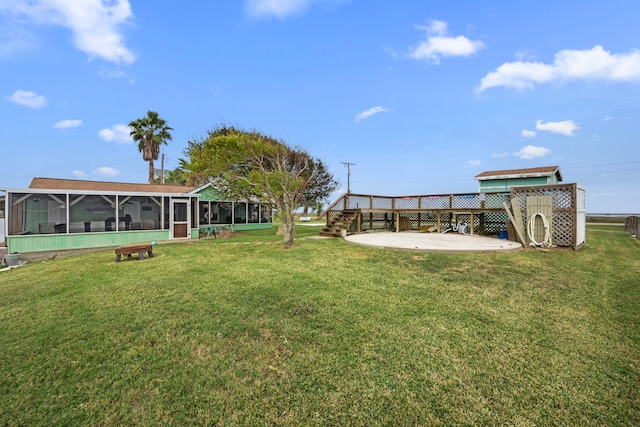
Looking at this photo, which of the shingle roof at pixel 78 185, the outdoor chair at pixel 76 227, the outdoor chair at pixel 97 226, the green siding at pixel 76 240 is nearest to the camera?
the green siding at pixel 76 240

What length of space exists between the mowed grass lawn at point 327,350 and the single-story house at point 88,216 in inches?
266

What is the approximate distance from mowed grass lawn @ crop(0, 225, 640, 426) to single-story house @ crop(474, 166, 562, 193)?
1613 centimetres

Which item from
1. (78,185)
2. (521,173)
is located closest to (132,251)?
(78,185)

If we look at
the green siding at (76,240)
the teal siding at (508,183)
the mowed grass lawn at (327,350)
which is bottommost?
the mowed grass lawn at (327,350)

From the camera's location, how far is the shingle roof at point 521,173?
18016 mm

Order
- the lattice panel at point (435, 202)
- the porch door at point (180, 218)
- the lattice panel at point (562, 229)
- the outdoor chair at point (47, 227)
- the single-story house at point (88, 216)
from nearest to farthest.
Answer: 1. the lattice panel at point (562, 229)
2. the single-story house at point (88, 216)
3. the outdoor chair at point (47, 227)
4. the lattice panel at point (435, 202)
5. the porch door at point (180, 218)

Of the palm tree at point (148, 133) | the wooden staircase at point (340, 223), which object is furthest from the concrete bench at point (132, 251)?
the palm tree at point (148, 133)

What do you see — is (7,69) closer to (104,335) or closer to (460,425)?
(104,335)

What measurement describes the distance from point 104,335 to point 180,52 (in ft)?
52.4

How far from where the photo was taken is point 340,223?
1203cm

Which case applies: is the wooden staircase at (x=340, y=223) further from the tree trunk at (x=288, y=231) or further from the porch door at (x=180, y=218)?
the porch door at (x=180, y=218)

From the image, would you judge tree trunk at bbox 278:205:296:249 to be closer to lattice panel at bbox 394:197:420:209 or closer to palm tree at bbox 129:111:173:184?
lattice panel at bbox 394:197:420:209

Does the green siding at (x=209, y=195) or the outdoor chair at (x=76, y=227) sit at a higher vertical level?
the green siding at (x=209, y=195)

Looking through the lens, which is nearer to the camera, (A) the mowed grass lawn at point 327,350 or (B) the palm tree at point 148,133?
(A) the mowed grass lawn at point 327,350
